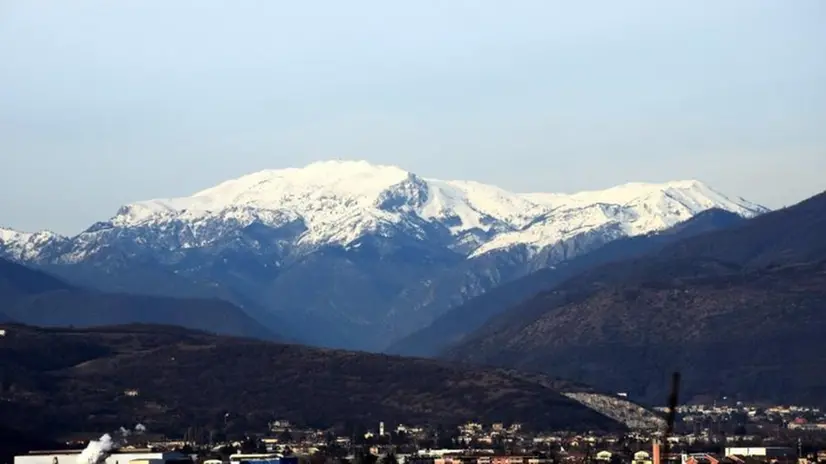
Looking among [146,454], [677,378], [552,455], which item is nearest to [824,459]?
[552,455]

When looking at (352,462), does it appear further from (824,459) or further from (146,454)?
(824,459)

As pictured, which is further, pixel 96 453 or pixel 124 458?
pixel 96 453

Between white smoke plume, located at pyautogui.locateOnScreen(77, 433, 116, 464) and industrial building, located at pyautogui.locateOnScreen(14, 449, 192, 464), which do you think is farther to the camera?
A: white smoke plume, located at pyautogui.locateOnScreen(77, 433, 116, 464)

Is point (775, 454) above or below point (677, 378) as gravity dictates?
above

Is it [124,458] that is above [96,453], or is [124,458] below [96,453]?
below

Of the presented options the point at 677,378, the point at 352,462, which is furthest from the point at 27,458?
the point at 677,378

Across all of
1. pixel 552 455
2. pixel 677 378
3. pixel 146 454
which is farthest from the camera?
pixel 552 455

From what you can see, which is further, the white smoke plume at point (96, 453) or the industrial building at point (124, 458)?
the white smoke plume at point (96, 453)

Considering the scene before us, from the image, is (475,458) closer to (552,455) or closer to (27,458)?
(552,455)

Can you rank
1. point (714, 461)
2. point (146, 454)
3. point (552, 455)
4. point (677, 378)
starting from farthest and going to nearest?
point (552, 455)
point (146, 454)
point (714, 461)
point (677, 378)

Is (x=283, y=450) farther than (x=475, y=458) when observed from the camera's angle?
Yes
